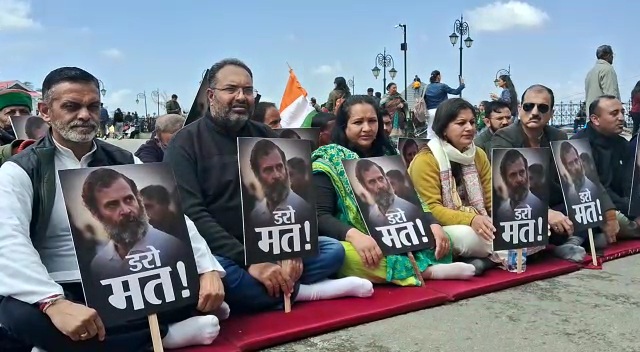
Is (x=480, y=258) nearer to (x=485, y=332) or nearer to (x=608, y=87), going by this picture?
(x=485, y=332)

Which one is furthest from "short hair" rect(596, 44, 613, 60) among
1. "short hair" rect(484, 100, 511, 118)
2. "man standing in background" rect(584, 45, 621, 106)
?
"short hair" rect(484, 100, 511, 118)

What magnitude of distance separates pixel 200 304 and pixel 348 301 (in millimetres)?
1123

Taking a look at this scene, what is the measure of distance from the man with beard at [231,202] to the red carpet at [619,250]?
2.23m

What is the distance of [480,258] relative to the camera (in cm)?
439

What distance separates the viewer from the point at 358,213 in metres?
4.12

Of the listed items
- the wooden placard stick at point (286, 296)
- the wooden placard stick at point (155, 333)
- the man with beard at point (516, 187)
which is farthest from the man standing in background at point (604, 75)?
the wooden placard stick at point (155, 333)

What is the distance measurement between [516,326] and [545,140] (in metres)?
2.20

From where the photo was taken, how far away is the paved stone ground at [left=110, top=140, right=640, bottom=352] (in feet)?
10.1

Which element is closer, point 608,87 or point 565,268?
point 565,268

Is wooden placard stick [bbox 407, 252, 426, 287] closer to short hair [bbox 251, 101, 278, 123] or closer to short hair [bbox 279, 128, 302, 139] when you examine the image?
short hair [bbox 279, 128, 302, 139]

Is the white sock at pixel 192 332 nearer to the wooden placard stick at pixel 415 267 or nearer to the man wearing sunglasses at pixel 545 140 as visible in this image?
Answer: the wooden placard stick at pixel 415 267

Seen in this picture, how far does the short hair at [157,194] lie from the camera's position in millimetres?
2843

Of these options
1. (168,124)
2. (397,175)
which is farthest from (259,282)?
(168,124)

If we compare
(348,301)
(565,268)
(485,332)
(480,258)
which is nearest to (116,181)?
(348,301)
